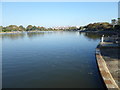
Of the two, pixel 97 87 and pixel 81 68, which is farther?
pixel 81 68

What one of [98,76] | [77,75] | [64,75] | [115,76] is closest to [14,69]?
[64,75]

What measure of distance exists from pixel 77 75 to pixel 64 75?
28.4 inches

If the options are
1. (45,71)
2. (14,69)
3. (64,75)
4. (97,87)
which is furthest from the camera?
(14,69)

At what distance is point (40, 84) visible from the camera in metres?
5.51

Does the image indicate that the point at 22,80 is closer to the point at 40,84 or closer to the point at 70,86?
the point at 40,84

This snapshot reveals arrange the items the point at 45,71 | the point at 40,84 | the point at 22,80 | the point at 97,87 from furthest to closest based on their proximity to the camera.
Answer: the point at 45,71, the point at 22,80, the point at 40,84, the point at 97,87

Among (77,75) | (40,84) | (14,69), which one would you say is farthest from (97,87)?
(14,69)

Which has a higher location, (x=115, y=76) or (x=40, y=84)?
(x=115, y=76)

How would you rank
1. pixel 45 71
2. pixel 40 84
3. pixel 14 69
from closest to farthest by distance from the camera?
1. pixel 40 84
2. pixel 45 71
3. pixel 14 69

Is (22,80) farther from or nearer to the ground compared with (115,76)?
nearer to the ground

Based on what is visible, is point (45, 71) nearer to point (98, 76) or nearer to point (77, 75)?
point (77, 75)

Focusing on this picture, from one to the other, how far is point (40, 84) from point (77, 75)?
2092mm

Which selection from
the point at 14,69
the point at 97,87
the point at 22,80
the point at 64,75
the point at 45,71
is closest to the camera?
the point at 97,87

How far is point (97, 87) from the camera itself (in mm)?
5023
